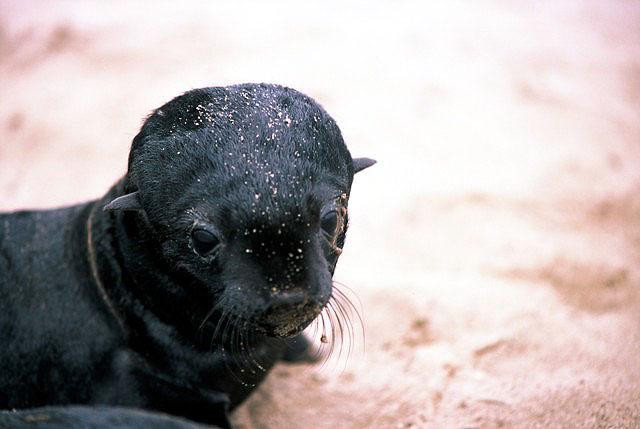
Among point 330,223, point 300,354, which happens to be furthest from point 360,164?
point 300,354

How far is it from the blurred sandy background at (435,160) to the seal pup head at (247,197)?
47.7 inches

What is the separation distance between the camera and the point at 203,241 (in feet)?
7.96

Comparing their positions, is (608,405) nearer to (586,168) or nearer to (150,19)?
(586,168)

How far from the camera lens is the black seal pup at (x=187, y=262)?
233cm

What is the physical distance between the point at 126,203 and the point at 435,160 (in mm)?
3161

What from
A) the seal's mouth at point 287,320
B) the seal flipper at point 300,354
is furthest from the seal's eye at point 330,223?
the seal flipper at point 300,354

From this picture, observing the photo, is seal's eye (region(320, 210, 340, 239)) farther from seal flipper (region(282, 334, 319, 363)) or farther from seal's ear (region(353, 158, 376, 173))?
seal flipper (region(282, 334, 319, 363))

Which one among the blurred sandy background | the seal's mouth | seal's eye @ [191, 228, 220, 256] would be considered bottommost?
the blurred sandy background

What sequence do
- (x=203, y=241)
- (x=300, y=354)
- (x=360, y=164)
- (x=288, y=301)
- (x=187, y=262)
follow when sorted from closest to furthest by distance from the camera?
(x=288, y=301)
(x=203, y=241)
(x=187, y=262)
(x=360, y=164)
(x=300, y=354)

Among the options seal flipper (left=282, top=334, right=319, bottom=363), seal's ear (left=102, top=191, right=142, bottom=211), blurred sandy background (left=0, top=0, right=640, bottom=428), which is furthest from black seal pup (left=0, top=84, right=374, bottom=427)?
blurred sandy background (left=0, top=0, right=640, bottom=428)

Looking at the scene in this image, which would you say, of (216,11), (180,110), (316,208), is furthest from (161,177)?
(216,11)

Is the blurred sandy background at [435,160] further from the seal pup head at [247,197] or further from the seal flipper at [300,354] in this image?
the seal pup head at [247,197]

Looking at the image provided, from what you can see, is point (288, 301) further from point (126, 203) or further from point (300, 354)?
point (300, 354)

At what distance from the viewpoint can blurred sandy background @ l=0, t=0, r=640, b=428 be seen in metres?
3.45
